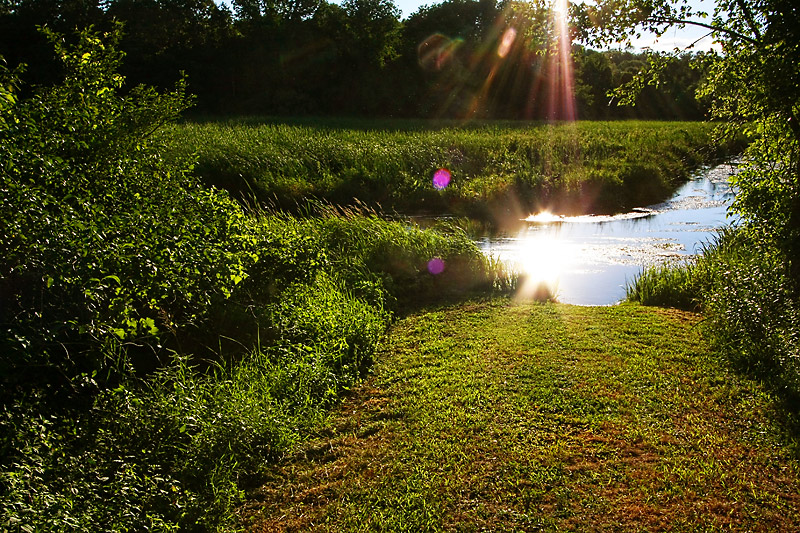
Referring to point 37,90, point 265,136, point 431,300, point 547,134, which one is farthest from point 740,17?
point 547,134

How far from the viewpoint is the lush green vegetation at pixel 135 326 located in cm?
365

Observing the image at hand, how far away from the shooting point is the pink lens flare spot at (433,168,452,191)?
19.3 m

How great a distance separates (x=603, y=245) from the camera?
14.4 meters

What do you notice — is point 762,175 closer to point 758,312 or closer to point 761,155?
point 761,155

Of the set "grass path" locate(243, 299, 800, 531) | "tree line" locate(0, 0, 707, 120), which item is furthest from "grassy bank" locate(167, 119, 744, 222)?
"tree line" locate(0, 0, 707, 120)

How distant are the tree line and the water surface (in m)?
28.2

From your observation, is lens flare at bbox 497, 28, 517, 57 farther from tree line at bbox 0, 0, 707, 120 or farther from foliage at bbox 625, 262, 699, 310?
foliage at bbox 625, 262, 699, 310

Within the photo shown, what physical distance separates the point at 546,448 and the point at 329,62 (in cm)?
4588

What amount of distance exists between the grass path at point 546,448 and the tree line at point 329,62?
40.4 m

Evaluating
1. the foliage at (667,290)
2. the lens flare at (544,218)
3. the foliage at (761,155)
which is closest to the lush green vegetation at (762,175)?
the foliage at (761,155)

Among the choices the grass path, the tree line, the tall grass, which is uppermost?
the tree line

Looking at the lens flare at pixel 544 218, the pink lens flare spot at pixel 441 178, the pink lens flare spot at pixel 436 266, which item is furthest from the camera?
the pink lens flare spot at pixel 441 178

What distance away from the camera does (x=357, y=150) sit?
20.2m

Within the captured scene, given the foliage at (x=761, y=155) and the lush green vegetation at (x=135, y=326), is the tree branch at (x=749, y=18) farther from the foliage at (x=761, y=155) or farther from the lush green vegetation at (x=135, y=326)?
the lush green vegetation at (x=135, y=326)
